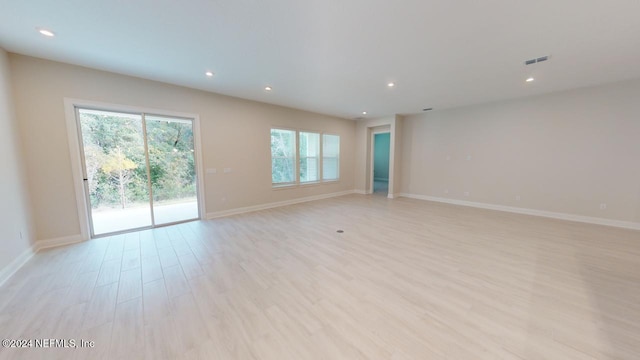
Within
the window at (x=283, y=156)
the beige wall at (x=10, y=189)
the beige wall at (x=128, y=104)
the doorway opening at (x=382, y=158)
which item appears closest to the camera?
the beige wall at (x=10, y=189)

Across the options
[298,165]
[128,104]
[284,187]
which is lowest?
[284,187]

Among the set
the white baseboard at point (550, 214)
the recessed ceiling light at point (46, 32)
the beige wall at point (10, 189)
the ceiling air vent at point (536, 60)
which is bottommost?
the white baseboard at point (550, 214)

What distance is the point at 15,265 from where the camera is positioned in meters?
2.55

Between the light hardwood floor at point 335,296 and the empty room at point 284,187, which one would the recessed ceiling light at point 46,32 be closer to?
the empty room at point 284,187

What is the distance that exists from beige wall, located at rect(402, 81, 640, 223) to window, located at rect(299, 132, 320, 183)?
340 centimetres

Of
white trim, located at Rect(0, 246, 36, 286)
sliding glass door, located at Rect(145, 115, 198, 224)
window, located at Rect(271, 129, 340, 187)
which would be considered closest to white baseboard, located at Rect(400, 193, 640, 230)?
window, located at Rect(271, 129, 340, 187)

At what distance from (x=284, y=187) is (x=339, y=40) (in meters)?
4.22

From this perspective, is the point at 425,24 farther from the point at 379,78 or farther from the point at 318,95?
the point at 318,95

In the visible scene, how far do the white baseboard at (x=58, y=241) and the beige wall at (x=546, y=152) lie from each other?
318 inches

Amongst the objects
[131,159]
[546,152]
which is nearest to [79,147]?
[131,159]

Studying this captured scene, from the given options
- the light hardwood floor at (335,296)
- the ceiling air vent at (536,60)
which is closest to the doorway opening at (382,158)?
the light hardwood floor at (335,296)

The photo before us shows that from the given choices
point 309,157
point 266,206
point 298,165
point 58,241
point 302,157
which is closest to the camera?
point 58,241

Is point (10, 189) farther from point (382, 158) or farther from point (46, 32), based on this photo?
point (382, 158)

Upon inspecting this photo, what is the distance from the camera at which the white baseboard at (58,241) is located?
3.14 m
